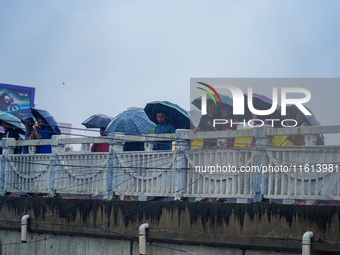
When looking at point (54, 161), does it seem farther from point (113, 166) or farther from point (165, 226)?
point (165, 226)

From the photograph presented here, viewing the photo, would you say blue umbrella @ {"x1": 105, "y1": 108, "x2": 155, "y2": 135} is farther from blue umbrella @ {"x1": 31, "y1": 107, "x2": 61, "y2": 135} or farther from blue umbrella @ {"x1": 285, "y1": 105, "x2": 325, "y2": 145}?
blue umbrella @ {"x1": 285, "y1": 105, "x2": 325, "y2": 145}

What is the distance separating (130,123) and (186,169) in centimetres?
466

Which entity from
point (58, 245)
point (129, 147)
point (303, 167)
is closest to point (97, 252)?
point (58, 245)

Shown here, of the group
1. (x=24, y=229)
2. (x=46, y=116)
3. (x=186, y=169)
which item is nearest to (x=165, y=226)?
(x=186, y=169)

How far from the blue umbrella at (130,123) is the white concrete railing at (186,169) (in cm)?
212

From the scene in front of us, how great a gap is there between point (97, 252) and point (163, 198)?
148cm

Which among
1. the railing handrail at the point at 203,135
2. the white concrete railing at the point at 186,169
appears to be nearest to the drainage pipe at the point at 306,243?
the white concrete railing at the point at 186,169

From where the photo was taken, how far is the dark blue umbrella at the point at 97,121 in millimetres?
16484

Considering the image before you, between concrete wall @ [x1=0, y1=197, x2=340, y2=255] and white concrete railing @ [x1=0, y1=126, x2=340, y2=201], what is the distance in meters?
0.41

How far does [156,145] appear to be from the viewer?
39.5 ft

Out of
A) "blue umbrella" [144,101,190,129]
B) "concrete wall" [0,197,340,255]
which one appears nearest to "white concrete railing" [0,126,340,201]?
"concrete wall" [0,197,340,255]

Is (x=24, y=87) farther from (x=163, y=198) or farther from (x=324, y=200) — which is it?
(x=324, y=200)

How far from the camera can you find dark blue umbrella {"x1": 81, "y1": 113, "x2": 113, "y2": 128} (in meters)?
16.5

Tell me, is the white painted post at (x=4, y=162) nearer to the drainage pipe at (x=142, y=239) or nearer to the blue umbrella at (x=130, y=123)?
the blue umbrella at (x=130, y=123)
